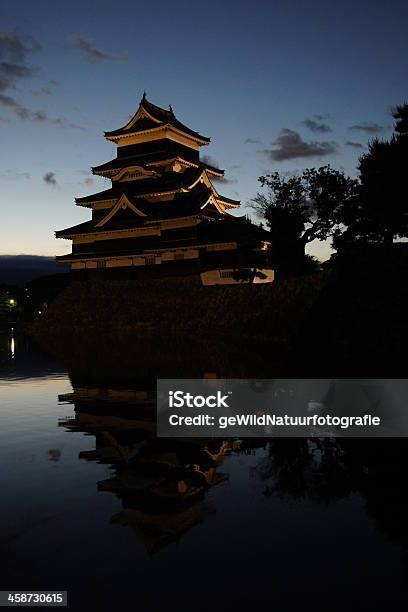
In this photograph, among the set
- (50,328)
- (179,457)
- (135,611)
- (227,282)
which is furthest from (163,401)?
(50,328)

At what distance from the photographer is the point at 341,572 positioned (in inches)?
235

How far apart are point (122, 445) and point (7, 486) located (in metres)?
2.91

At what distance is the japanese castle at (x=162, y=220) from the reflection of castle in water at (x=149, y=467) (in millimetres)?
30022

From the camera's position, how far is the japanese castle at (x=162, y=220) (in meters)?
44.8

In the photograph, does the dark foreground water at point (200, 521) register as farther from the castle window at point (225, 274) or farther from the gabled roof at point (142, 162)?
the gabled roof at point (142, 162)

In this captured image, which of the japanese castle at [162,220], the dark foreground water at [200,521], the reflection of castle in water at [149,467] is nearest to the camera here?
the dark foreground water at [200,521]

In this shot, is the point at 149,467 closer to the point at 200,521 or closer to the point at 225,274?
the point at 200,521

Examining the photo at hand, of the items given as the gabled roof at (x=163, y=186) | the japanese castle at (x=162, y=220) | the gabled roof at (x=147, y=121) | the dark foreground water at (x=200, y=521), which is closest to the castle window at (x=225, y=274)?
the japanese castle at (x=162, y=220)

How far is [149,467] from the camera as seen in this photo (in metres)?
9.72

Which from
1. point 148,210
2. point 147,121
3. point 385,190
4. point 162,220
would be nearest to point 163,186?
point 148,210

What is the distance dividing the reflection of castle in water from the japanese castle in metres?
30.0

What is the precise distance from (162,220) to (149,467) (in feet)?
126

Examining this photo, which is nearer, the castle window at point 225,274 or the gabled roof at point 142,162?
the castle window at point 225,274

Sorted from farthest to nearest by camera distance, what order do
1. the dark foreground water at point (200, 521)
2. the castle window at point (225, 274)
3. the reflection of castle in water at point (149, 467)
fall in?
the castle window at point (225, 274) < the reflection of castle in water at point (149, 467) < the dark foreground water at point (200, 521)
